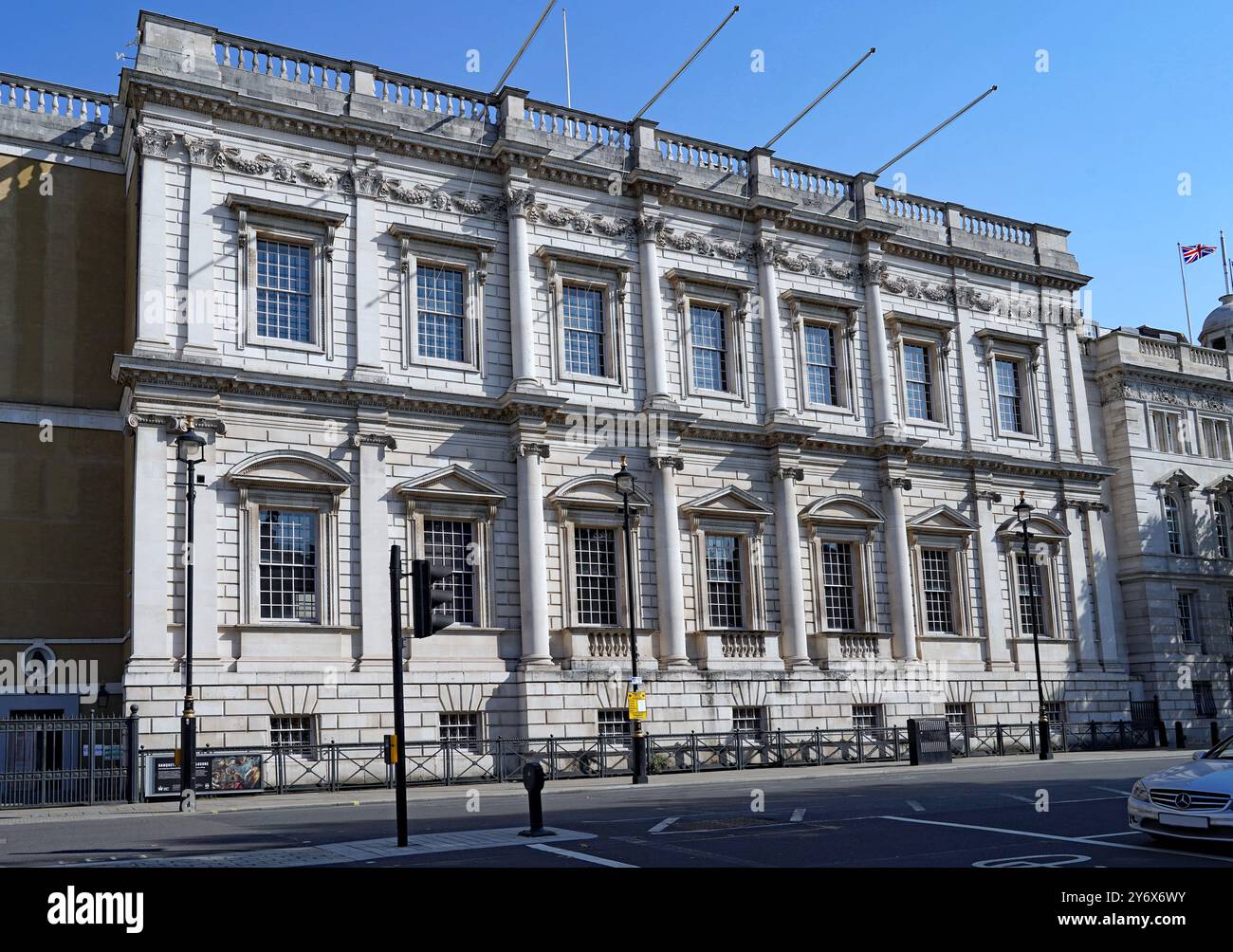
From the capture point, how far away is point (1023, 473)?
43719 millimetres

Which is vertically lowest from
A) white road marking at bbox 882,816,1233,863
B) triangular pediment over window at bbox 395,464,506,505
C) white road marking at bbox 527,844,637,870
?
white road marking at bbox 882,816,1233,863

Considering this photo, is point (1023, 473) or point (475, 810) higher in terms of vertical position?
point (1023, 473)

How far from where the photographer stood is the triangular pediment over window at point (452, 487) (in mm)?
31562

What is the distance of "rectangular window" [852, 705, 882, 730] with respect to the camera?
37281mm

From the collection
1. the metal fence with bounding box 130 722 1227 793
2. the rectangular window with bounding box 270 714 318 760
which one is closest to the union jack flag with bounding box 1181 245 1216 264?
the metal fence with bounding box 130 722 1227 793

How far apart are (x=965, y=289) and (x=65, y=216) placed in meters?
30.2

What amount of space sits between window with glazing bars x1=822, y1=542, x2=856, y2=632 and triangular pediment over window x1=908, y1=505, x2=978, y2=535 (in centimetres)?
274

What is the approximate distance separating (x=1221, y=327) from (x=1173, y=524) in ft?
57.9

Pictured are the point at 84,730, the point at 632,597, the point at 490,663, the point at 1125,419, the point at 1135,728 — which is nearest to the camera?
the point at 84,730

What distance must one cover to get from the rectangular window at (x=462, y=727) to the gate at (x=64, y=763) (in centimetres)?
799

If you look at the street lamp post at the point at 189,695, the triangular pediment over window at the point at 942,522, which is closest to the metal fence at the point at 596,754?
the street lamp post at the point at 189,695

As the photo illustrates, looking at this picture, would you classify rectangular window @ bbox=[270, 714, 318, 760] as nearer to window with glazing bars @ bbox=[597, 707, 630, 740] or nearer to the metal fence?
the metal fence
